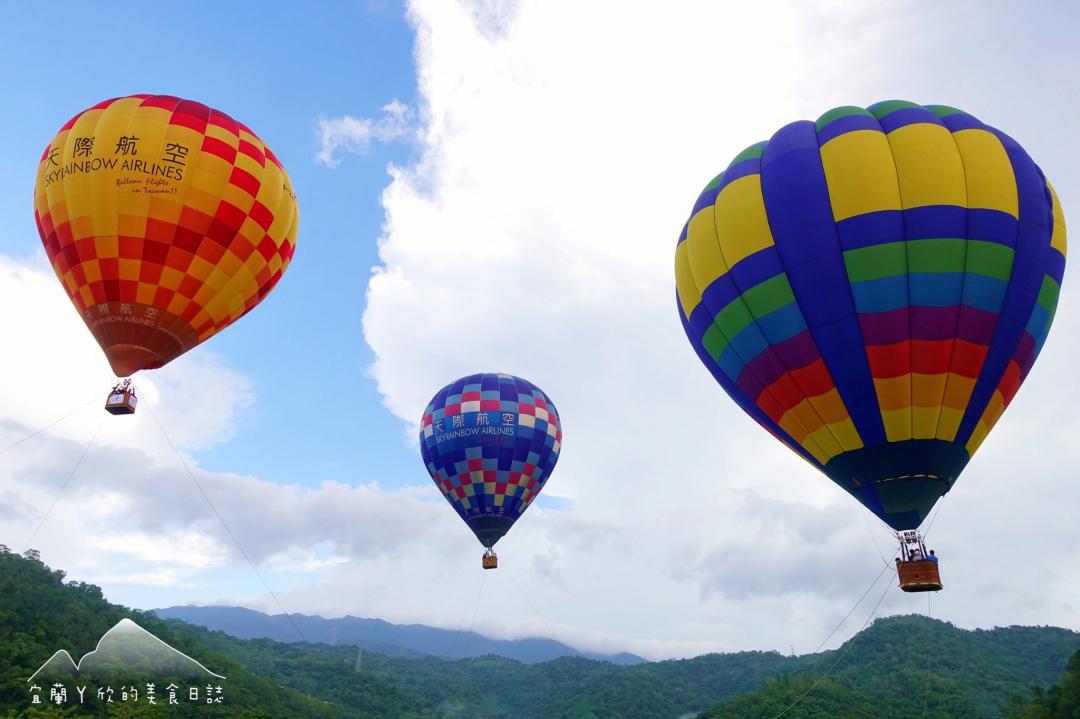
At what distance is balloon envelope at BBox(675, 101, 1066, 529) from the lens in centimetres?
1275

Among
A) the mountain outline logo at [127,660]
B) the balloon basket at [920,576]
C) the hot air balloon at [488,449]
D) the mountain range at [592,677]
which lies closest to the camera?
the balloon basket at [920,576]

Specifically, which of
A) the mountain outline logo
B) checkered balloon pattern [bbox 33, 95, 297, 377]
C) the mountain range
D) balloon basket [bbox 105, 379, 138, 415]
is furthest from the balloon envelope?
the mountain outline logo

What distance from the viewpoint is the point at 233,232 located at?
17.5 m

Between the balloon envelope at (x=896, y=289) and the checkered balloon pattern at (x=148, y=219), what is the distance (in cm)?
1259

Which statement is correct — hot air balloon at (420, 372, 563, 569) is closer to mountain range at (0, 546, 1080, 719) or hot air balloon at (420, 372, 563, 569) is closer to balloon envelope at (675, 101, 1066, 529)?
balloon envelope at (675, 101, 1066, 529)

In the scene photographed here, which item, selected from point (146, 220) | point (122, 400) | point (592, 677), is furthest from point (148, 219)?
point (592, 677)

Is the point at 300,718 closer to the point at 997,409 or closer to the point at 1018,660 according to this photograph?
the point at 997,409

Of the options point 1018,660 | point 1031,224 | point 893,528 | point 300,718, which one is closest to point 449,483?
point 893,528

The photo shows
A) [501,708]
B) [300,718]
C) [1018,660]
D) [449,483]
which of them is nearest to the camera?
[449,483]

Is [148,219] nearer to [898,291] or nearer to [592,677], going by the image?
[898,291]

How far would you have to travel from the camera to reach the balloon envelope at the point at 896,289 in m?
12.8

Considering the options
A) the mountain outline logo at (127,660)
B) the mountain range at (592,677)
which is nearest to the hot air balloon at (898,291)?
the mountain range at (592,677)

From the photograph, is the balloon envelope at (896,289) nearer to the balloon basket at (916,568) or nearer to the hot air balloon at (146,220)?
the balloon basket at (916,568)

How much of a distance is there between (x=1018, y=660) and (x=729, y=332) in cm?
8550
